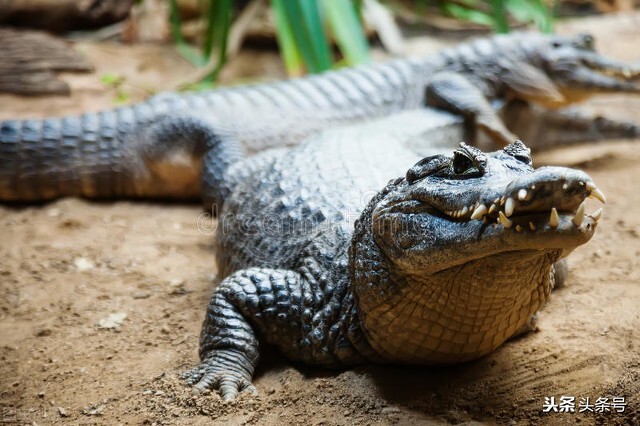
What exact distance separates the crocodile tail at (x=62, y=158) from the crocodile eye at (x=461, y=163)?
3596mm

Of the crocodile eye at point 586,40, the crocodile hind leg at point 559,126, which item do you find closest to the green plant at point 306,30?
the crocodile hind leg at point 559,126

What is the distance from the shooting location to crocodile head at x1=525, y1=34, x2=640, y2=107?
5.77 metres

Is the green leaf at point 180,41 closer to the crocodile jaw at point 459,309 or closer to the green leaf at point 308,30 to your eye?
the green leaf at point 308,30

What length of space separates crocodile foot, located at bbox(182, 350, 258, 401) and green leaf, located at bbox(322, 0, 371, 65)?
415 cm

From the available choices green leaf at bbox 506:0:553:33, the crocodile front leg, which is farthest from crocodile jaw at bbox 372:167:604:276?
green leaf at bbox 506:0:553:33

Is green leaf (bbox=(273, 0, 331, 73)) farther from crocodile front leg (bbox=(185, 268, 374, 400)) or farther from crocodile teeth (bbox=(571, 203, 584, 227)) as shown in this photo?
crocodile teeth (bbox=(571, 203, 584, 227))

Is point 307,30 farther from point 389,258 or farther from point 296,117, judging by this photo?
point 389,258

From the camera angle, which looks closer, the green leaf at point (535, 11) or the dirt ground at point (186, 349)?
the dirt ground at point (186, 349)

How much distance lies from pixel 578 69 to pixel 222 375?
460 cm

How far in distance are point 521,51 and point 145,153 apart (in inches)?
135

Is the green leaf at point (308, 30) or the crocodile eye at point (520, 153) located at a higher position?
the crocodile eye at point (520, 153)

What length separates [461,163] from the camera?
2152 millimetres

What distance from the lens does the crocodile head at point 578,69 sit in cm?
577

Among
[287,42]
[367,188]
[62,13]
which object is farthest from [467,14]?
[367,188]
